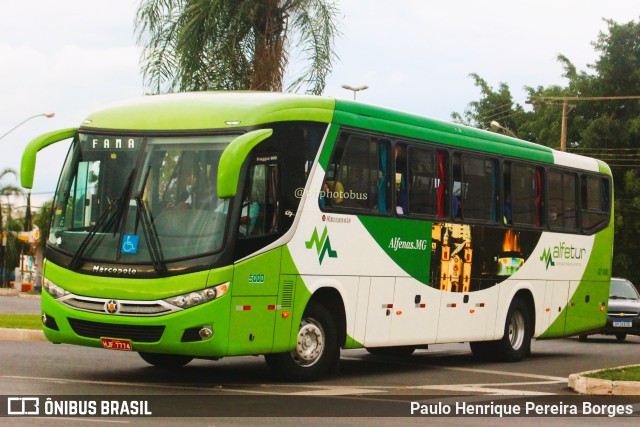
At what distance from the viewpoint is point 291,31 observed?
2412 centimetres

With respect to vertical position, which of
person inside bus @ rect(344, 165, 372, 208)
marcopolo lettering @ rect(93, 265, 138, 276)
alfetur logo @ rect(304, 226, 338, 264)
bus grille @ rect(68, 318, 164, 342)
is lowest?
bus grille @ rect(68, 318, 164, 342)

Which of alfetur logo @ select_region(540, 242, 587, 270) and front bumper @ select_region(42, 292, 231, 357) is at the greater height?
alfetur logo @ select_region(540, 242, 587, 270)

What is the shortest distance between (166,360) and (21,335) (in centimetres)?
526

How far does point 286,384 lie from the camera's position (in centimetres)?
1446

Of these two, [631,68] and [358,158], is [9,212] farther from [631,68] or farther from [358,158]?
[358,158]

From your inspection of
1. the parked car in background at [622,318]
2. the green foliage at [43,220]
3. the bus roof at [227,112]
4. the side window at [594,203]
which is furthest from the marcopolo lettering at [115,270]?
the green foliage at [43,220]

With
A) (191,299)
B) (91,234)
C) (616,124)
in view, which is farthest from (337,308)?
(616,124)

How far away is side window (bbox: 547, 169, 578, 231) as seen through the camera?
834 inches

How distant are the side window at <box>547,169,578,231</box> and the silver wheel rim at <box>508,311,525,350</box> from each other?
184cm

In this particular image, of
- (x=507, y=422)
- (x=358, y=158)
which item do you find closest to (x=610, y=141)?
(x=358, y=158)

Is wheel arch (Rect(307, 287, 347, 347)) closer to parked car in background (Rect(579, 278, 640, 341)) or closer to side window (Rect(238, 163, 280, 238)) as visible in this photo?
side window (Rect(238, 163, 280, 238))

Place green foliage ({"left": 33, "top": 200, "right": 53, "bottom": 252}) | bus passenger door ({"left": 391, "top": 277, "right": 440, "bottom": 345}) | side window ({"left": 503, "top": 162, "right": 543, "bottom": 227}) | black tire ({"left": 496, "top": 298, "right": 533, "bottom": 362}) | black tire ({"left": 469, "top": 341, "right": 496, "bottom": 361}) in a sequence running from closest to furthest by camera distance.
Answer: bus passenger door ({"left": 391, "top": 277, "right": 440, "bottom": 345}) → side window ({"left": 503, "top": 162, "right": 543, "bottom": 227}) → black tire ({"left": 496, "top": 298, "right": 533, "bottom": 362}) → black tire ({"left": 469, "top": 341, "right": 496, "bottom": 361}) → green foliage ({"left": 33, "top": 200, "right": 53, "bottom": 252})

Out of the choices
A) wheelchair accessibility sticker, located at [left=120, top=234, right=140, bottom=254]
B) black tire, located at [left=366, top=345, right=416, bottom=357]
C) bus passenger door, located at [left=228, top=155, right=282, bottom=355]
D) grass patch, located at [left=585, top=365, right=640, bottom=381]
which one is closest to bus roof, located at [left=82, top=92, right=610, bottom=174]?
bus passenger door, located at [left=228, top=155, right=282, bottom=355]

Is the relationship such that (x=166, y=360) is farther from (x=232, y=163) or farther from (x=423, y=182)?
(x=423, y=182)
